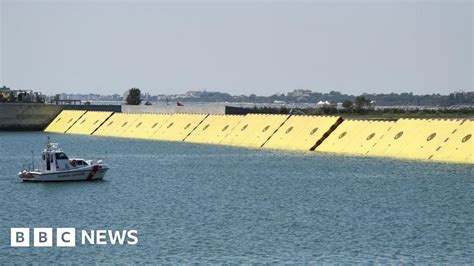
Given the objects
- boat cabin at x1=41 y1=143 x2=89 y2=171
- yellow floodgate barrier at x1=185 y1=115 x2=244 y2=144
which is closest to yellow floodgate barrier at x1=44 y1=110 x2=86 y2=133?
yellow floodgate barrier at x1=185 y1=115 x2=244 y2=144

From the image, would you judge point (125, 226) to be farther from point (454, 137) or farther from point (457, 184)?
point (454, 137)

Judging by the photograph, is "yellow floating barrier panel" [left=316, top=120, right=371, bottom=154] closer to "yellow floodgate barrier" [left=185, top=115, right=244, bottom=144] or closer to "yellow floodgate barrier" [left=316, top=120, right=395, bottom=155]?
"yellow floodgate barrier" [left=316, top=120, right=395, bottom=155]

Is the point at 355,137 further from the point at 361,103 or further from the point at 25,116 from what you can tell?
the point at 361,103

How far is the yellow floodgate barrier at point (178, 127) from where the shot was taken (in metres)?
107

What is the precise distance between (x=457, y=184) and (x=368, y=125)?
84.5ft

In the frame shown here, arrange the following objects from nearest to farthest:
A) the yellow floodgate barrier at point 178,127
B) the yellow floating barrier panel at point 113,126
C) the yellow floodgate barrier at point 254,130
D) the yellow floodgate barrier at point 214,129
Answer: the yellow floodgate barrier at point 254,130, the yellow floodgate barrier at point 214,129, the yellow floodgate barrier at point 178,127, the yellow floating barrier panel at point 113,126

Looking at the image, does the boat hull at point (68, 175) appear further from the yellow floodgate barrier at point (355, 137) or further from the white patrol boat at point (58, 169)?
the yellow floodgate barrier at point (355, 137)

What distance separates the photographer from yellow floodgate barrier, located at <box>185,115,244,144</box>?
101 meters

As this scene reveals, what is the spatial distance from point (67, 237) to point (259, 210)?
35.2 feet

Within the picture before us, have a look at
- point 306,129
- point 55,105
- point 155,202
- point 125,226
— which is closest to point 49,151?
point 155,202

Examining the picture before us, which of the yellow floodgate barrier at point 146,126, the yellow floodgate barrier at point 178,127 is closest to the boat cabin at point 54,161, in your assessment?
the yellow floodgate barrier at point 178,127

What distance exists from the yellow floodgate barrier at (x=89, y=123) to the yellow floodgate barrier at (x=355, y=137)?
40.9 metres

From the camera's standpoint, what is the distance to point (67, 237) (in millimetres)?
41375

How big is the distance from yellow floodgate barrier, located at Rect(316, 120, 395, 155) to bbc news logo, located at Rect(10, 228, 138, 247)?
4057cm
